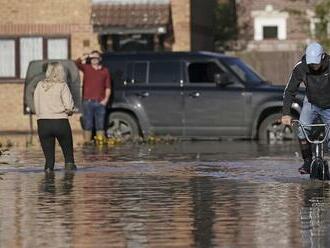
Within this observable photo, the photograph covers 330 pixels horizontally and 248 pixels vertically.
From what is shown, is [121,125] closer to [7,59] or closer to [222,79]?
[222,79]

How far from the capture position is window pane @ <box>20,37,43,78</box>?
36.4 m

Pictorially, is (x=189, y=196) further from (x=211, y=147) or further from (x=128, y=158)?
(x=211, y=147)

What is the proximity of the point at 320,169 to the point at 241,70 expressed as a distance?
1144cm

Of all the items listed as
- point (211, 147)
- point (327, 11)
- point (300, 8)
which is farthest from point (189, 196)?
point (300, 8)

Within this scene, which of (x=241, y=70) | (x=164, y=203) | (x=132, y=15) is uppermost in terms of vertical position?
(x=132, y=15)

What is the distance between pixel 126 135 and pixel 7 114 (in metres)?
8.07

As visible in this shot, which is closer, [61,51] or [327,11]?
[61,51]

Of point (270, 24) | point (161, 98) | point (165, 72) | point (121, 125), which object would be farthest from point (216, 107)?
point (270, 24)

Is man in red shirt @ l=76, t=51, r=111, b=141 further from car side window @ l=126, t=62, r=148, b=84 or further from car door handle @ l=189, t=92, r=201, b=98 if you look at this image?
car door handle @ l=189, t=92, r=201, b=98

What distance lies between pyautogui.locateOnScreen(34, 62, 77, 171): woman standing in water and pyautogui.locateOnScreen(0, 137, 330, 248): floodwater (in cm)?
46

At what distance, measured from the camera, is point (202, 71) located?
28812 mm

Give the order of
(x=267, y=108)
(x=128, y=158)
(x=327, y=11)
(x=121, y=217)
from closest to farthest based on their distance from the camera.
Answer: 1. (x=121, y=217)
2. (x=128, y=158)
3. (x=267, y=108)
4. (x=327, y=11)

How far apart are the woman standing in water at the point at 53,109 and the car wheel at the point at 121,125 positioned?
8.66 metres

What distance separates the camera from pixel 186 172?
1959 centimetres
